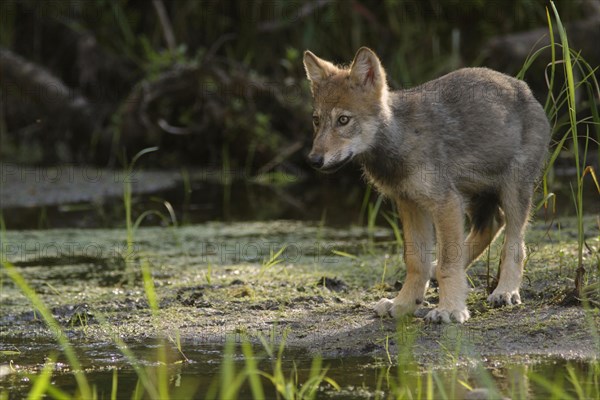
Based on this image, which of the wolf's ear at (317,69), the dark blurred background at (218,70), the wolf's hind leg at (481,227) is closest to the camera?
the wolf's ear at (317,69)

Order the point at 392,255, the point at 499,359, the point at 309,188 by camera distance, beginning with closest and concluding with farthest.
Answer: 1. the point at 499,359
2. the point at 392,255
3. the point at 309,188

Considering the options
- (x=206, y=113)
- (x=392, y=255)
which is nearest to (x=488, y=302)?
(x=392, y=255)

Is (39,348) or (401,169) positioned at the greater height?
(401,169)

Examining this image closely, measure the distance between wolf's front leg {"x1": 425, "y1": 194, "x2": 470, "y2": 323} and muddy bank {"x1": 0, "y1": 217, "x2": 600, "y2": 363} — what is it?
10 centimetres

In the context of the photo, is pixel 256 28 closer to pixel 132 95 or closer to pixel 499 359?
pixel 132 95

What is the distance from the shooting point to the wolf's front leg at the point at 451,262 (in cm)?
507

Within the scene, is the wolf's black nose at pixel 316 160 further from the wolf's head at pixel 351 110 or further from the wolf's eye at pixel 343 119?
the wolf's eye at pixel 343 119

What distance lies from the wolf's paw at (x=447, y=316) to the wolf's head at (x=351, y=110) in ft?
2.87

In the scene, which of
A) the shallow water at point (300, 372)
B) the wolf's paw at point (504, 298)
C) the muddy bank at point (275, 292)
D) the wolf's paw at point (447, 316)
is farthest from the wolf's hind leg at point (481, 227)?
the shallow water at point (300, 372)

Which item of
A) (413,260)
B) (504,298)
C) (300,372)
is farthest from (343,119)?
(300,372)

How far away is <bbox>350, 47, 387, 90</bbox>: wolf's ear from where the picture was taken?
17.6ft

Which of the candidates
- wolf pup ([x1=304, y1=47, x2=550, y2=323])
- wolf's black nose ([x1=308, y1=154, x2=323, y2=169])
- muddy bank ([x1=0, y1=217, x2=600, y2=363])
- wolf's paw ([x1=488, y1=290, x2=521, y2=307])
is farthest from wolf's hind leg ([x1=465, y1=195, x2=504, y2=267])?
wolf's black nose ([x1=308, y1=154, x2=323, y2=169])

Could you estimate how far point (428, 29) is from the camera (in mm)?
12086

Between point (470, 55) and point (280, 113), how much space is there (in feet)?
8.04
